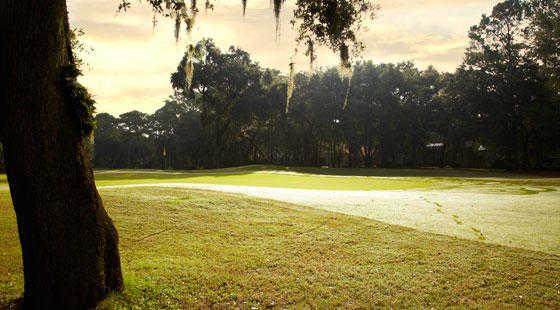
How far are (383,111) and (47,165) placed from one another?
53.0m

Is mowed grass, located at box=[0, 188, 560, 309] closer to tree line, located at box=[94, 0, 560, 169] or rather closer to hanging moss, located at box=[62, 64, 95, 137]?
hanging moss, located at box=[62, 64, 95, 137]

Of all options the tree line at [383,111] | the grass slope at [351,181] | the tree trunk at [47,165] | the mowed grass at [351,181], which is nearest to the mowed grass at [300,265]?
the tree trunk at [47,165]

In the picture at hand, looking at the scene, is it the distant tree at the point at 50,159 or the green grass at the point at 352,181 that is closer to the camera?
the distant tree at the point at 50,159

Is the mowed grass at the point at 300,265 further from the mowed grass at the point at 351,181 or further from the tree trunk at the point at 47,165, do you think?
the mowed grass at the point at 351,181

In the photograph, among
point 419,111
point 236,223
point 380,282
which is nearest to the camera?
point 380,282

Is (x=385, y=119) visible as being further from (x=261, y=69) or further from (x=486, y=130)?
(x=261, y=69)

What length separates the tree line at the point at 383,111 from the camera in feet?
136

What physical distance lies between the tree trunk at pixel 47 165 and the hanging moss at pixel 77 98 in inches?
2.7

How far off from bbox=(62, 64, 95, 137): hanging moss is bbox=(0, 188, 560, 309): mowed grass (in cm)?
279

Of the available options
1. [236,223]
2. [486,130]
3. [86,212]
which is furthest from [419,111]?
[86,212]

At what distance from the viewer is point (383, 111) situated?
177ft

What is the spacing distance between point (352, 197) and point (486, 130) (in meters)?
36.0

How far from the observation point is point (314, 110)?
54.9 metres

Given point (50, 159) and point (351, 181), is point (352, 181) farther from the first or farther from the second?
point (50, 159)
